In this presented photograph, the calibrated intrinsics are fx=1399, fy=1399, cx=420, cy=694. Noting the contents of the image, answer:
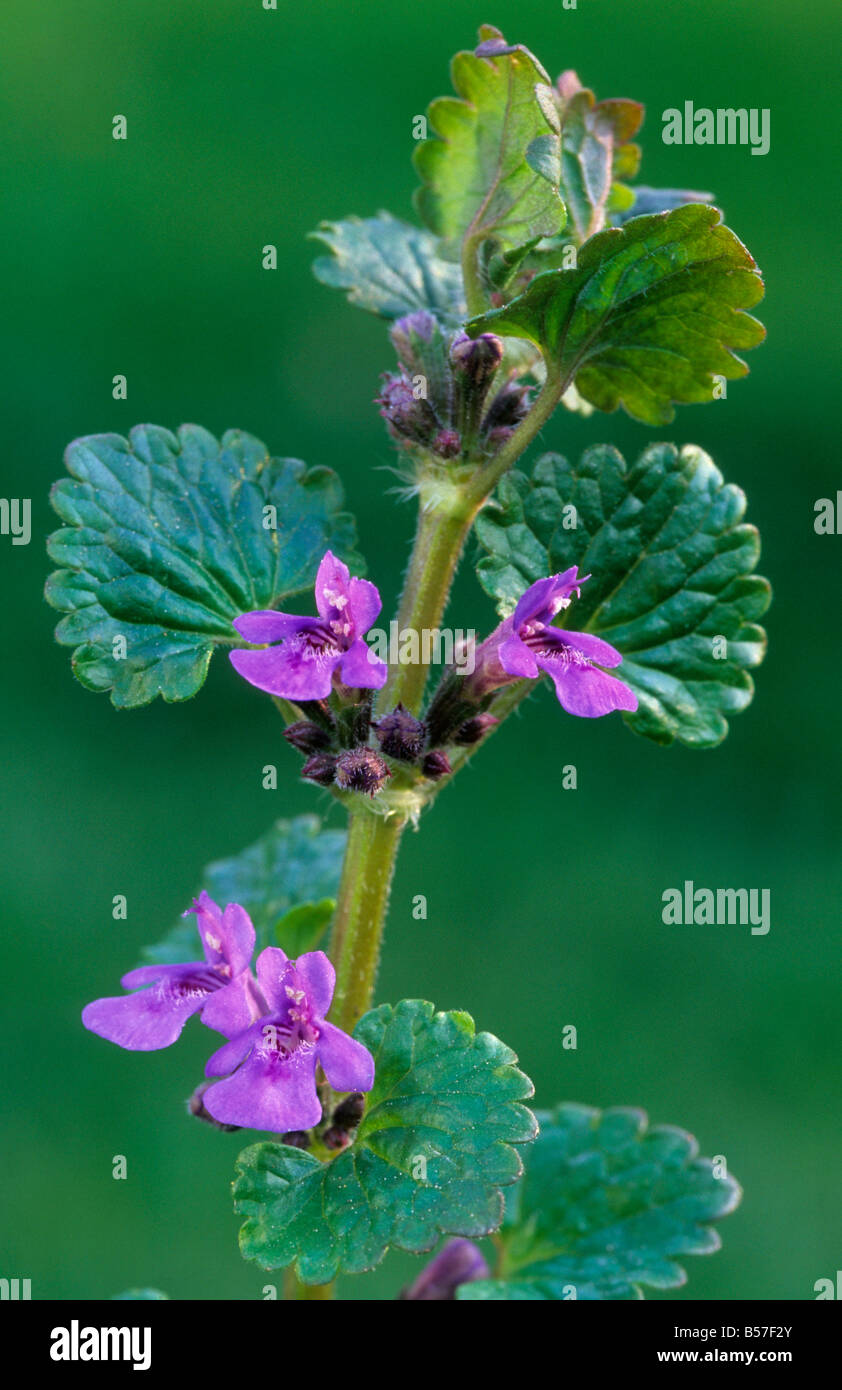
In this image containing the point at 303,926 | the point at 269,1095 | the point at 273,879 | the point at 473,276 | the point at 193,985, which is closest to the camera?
the point at 269,1095

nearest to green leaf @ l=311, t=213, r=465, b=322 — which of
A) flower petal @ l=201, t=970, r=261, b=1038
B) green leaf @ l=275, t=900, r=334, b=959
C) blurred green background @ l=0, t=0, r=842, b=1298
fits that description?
green leaf @ l=275, t=900, r=334, b=959

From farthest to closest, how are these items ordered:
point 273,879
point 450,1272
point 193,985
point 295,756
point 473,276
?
1. point 295,756
2. point 273,879
3. point 450,1272
4. point 473,276
5. point 193,985

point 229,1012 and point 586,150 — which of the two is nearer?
point 229,1012

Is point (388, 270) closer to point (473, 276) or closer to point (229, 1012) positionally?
point (473, 276)

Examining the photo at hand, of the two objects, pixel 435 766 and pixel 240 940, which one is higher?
pixel 435 766

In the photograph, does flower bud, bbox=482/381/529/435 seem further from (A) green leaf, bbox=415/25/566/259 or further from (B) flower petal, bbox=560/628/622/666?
(B) flower petal, bbox=560/628/622/666

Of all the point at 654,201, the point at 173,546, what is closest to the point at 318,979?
the point at 173,546
